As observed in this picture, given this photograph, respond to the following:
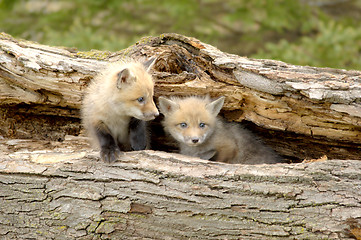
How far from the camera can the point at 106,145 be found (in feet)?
12.9

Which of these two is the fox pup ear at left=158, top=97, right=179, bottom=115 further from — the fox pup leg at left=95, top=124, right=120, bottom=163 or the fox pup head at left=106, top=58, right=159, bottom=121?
the fox pup leg at left=95, top=124, right=120, bottom=163

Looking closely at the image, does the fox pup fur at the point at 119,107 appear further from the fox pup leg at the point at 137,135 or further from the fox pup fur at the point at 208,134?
the fox pup fur at the point at 208,134

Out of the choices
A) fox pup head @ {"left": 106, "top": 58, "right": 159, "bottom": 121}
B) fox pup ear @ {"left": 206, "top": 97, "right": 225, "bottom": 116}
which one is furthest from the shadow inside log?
fox pup head @ {"left": 106, "top": 58, "right": 159, "bottom": 121}

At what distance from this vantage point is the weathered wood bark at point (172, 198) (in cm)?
330

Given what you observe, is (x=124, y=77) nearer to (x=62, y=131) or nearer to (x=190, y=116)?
(x=190, y=116)

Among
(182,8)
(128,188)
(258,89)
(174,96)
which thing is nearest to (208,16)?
(182,8)

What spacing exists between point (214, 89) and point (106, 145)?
4.72 ft

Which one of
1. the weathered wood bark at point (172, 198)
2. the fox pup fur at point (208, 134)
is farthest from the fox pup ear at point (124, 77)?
the weathered wood bark at point (172, 198)

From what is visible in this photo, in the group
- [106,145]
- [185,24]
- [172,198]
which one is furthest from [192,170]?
[185,24]

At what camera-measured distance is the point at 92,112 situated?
Answer: 169 inches

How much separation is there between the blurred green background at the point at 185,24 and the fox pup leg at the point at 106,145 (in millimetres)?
3737

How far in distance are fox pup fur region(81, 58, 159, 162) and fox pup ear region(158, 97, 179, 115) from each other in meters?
0.27

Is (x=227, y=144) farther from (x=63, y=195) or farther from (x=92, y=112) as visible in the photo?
(x=63, y=195)

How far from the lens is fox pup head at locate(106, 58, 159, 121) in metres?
3.99
